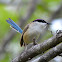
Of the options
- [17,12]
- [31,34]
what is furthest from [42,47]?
[17,12]

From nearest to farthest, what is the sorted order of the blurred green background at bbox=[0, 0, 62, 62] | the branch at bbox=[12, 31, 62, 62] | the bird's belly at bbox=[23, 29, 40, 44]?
the branch at bbox=[12, 31, 62, 62], the bird's belly at bbox=[23, 29, 40, 44], the blurred green background at bbox=[0, 0, 62, 62]

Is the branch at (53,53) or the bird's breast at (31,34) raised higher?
the bird's breast at (31,34)

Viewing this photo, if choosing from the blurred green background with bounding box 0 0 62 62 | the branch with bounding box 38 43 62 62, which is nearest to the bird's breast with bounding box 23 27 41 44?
the branch with bounding box 38 43 62 62

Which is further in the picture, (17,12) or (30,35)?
(17,12)

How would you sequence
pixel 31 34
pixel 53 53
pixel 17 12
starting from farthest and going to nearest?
pixel 17 12 → pixel 31 34 → pixel 53 53

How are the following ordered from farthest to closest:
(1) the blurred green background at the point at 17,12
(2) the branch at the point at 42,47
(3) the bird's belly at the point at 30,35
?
(1) the blurred green background at the point at 17,12
(3) the bird's belly at the point at 30,35
(2) the branch at the point at 42,47

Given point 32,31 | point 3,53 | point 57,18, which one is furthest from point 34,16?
point 32,31

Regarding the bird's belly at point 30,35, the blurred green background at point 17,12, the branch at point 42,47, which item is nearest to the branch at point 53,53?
the branch at point 42,47

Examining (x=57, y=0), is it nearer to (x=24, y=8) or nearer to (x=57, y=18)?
(x=57, y=18)

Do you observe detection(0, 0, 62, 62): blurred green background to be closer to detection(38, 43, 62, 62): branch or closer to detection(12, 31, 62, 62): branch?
detection(12, 31, 62, 62): branch

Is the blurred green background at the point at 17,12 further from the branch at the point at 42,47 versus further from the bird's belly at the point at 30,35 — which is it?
the branch at the point at 42,47

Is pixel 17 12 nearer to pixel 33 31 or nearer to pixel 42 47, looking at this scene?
pixel 33 31

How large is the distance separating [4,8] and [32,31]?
2716mm

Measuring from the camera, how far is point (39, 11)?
6359mm
